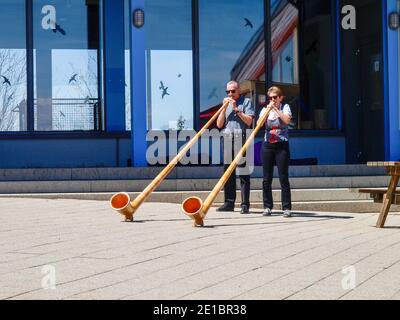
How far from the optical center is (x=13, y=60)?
15516 millimetres

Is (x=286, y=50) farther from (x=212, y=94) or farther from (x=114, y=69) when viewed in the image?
(x=114, y=69)

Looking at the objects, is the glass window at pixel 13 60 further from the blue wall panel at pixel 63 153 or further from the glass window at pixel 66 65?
the blue wall panel at pixel 63 153

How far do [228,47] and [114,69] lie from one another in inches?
104

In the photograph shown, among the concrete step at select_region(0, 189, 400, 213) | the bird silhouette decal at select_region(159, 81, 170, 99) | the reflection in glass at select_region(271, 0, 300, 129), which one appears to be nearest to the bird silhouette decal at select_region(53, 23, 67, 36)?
the bird silhouette decal at select_region(159, 81, 170, 99)

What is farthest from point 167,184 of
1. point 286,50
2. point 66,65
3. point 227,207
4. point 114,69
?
point 286,50

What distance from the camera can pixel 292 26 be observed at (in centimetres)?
1611

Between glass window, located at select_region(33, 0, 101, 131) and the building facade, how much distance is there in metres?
0.02

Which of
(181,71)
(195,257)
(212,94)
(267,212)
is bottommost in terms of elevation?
(195,257)

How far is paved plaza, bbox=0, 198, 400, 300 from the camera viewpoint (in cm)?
480

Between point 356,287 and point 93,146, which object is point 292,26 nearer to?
point 93,146

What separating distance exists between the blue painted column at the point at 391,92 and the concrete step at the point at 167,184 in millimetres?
1295

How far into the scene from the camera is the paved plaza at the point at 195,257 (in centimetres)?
480

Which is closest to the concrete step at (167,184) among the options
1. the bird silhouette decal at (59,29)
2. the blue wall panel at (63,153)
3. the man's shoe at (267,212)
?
the man's shoe at (267,212)

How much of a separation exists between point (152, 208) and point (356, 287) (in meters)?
6.07
